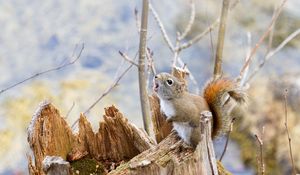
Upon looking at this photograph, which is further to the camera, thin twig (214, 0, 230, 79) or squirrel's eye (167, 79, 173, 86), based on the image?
thin twig (214, 0, 230, 79)

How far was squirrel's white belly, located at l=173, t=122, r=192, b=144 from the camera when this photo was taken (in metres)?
1.52

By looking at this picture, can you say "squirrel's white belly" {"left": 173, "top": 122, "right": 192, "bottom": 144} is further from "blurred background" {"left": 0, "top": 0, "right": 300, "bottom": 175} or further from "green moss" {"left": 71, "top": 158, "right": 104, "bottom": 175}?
"blurred background" {"left": 0, "top": 0, "right": 300, "bottom": 175}

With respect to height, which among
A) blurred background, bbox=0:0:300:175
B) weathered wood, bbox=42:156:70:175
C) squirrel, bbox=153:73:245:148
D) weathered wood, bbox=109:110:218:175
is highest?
blurred background, bbox=0:0:300:175

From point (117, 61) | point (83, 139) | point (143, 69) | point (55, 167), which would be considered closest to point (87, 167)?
point (83, 139)

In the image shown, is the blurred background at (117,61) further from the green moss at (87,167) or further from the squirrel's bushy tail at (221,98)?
the squirrel's bushy tail at (221,98)

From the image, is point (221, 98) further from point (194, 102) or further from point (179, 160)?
point (179, 160)

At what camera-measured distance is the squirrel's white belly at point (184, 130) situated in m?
1.52

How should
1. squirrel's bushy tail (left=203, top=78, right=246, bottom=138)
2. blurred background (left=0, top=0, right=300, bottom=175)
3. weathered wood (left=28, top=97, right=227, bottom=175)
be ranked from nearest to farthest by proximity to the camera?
weathered wood (left=28, top=97, right=227, bottom=175), squirrel's bushy tail (left=203, top=78, right=246, bottom=138), blurred background (left=0, top=0, right=300, bottom=175)

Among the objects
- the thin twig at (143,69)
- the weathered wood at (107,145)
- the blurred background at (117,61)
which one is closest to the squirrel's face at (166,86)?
the weathered wood at (107,145)

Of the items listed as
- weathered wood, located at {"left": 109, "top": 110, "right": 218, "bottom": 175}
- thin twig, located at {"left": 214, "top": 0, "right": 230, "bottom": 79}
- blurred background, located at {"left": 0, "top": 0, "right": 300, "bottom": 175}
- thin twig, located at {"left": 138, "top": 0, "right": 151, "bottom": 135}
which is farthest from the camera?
blurred background, located at {"left": 0, "top": 0, "right": 300, "bottom": 175}

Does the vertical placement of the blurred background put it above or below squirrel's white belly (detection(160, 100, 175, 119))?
above

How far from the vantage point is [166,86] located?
5.14 feet

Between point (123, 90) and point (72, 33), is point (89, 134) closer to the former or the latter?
point (123, 90)

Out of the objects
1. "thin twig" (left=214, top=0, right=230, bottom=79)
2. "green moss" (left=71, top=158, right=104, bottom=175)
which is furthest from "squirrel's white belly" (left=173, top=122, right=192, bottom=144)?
"thin twig" (left=214, top=0, right=230, bottom=79)
